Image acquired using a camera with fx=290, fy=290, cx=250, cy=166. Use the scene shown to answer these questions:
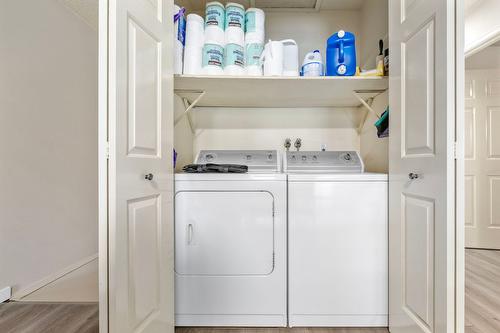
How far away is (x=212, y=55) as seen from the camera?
180cm

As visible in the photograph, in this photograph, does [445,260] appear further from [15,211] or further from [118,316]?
[15,211]

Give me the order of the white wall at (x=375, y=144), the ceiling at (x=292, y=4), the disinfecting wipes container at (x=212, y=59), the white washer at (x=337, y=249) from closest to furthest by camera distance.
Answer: the white washer at (x=337, y=249), the disinfecting wipes container at (x=212, y=59), the white wall at (x=375, y=144), the ceiling at (x=292, y=4)

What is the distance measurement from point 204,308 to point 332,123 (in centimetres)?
174

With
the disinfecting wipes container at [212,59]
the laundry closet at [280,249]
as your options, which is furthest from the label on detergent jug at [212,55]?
the laundry closet at [280,249]

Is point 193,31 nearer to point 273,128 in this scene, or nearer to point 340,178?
point 273,128

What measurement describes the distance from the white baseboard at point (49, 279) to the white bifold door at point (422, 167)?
2.59 m

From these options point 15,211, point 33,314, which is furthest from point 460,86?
point 15,211

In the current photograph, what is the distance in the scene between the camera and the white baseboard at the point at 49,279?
2.18 m

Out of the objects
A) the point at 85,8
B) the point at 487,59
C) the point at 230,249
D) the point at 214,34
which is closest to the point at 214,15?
the point at 214,34

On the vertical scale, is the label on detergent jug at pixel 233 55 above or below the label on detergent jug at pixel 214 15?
below

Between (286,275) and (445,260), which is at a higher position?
(445,260)

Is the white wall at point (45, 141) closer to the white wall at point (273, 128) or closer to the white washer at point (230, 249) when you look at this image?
the white wall at point (273, 128)

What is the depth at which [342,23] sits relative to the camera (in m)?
2.50

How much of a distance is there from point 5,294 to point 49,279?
0.39 meters
